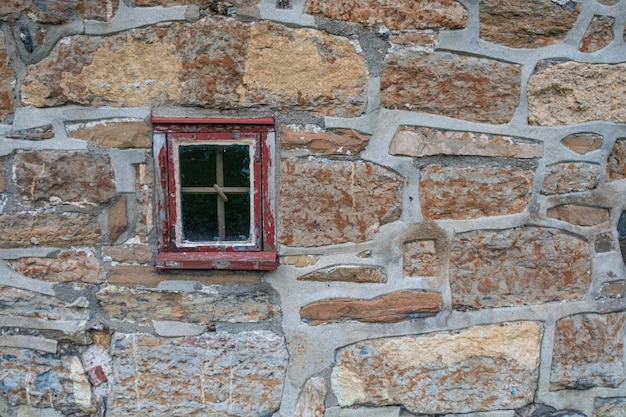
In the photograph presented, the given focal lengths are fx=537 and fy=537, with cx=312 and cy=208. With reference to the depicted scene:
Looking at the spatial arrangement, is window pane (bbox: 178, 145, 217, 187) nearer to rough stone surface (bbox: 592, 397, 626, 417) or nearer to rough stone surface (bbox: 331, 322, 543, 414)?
rough stone surface (bbox: 331, 322, 543, 414)

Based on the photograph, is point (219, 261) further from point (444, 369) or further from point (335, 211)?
point (444, 369)

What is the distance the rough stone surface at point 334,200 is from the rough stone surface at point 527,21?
55 centimetres

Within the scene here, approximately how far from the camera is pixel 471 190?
5.70 ft

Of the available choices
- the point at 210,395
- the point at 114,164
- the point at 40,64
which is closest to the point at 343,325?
the point at 210,395

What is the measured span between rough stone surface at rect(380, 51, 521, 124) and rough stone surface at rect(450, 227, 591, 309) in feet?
1.30

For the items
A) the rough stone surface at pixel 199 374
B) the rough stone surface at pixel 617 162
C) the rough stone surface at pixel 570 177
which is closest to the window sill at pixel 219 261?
the rough stone surface at pixel 199 374

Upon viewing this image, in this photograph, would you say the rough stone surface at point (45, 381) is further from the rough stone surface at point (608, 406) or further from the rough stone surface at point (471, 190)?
the rough stone surface at point (608, 406)

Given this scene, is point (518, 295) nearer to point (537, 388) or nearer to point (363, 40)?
point (537, 388)

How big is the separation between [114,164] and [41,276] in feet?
1.45

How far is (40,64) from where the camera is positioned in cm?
164

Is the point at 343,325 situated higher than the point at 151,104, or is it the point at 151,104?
the point at 151,104

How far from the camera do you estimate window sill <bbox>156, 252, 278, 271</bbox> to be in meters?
1.69

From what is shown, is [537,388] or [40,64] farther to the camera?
[537,388]

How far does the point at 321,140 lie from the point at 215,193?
1.24ft
